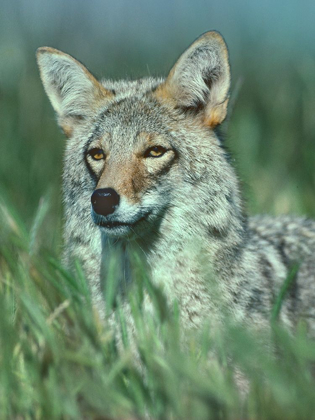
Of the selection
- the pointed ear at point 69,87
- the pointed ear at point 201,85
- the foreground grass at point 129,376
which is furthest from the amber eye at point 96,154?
the foreground grass at point 129,376

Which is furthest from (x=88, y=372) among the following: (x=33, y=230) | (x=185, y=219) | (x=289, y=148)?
(x=289, y=148)

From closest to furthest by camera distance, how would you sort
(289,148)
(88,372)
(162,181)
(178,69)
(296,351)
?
(296,351)
(88,372)
(162,181)
(178,69)
(289,148)

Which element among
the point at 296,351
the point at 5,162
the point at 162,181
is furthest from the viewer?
the point at 5,162

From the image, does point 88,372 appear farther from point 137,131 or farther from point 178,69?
point 178,69

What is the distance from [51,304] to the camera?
3535mm

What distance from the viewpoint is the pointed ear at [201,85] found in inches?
170

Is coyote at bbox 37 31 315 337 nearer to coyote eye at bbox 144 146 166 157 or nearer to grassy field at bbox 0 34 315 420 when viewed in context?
coyote eye at bbox 144 146 166 157

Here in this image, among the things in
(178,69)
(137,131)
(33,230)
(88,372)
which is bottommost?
(88,372)

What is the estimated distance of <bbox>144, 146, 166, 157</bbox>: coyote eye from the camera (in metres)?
4.12

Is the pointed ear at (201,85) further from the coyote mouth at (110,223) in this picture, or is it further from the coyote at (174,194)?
the coyote mouth at (110,223)

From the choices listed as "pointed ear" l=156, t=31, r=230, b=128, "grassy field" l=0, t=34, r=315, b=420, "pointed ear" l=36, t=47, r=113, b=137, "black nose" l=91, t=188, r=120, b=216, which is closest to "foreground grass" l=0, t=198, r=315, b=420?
"grassy field" l=0, t=34, r=315, b=420

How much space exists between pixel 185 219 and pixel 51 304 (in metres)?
1.08

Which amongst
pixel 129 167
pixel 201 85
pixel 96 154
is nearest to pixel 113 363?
pixel 129 167

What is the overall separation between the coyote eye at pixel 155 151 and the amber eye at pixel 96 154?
32 centimetres
